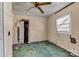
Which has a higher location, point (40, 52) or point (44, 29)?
point (44, 29)

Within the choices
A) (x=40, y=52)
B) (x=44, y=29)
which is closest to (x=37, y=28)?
(x=44, y=29)

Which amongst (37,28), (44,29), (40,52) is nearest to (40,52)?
(40,52)

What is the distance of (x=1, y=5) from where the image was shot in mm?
1403

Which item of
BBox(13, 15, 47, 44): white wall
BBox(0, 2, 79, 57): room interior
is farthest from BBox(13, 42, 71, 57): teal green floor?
BBox(13, 15, 47, 44): white wall

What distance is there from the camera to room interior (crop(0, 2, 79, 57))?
15.3 feet

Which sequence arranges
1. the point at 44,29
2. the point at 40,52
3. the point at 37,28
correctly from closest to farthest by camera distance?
the point at 40,52, the point at 37,28, the point at 44,29

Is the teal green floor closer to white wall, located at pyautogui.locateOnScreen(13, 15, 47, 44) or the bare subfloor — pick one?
the bare subfloor

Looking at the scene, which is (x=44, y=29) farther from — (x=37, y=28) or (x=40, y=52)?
(x=40, y=52)

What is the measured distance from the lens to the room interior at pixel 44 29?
4.66 meters

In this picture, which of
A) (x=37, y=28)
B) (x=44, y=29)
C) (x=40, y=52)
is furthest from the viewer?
(x=44, y=29)

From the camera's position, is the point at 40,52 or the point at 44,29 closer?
the point at 40,52

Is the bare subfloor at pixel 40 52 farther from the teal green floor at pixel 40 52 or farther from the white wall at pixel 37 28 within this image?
the white wall at pixel 37 28

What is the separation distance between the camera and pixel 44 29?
27.5ft

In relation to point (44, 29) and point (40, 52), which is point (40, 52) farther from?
point (44, 29)
